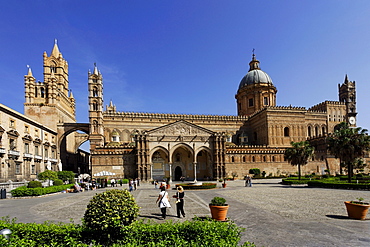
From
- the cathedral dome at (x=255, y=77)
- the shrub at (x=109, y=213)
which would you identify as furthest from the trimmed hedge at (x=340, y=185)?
the cathedral dome at (x=255, y=77)

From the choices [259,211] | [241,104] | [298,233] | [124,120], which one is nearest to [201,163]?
[124,120]

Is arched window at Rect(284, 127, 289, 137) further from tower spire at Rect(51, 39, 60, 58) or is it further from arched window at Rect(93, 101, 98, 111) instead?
tower spire at Rect(51, 39, 60, 58)

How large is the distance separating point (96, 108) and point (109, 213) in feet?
157

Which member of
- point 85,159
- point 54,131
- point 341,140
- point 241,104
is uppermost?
point 241,104

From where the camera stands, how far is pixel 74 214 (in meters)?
12.7

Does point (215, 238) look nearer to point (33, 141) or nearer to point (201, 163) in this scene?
point (33, 141)

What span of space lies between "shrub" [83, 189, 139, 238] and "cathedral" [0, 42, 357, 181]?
29368mm

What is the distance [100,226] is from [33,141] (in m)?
36.9

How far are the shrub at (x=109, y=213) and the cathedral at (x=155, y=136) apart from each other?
29.4 meters

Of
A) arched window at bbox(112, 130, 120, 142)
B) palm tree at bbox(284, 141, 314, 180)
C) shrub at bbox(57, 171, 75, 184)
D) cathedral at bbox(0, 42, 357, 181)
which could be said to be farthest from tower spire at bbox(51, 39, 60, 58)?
palm tree at bbox(284, 141, 314, 180)

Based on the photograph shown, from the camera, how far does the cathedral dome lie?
6631cm

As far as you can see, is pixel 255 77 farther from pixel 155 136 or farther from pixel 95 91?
pixel 95 91

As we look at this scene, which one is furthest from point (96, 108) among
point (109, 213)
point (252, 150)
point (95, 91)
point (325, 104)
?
point (325, 104)

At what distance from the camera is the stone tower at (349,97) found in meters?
67.6
